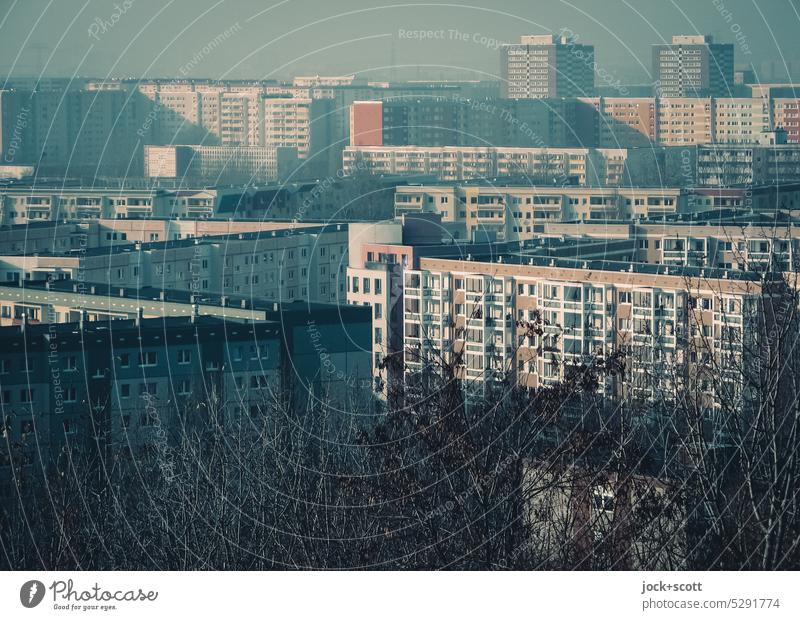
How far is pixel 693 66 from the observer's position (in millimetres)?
27531

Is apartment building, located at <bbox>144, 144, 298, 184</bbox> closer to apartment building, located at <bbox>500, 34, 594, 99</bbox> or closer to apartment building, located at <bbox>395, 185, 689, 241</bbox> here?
apartment building, located at <bbox>395, 185, 689, 241</bbox>

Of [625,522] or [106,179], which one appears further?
[106,179]

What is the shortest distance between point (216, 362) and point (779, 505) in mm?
7212

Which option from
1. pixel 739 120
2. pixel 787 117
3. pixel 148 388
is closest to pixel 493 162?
pixel 739 120

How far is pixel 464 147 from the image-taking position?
35.3 metres

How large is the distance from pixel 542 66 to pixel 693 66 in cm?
310

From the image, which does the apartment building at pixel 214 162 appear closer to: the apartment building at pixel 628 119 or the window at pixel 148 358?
the apartment building at pixel 628 119

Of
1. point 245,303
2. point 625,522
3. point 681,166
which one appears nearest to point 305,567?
point 625,522

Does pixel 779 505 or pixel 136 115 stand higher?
pixel 136 115

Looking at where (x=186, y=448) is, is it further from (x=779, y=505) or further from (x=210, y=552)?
(x=779, y=505)

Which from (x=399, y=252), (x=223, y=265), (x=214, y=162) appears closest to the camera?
(x=399, y=252)

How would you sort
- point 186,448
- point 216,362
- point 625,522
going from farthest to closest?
1. point 216,362
2. point 186,448
3. point 625,522

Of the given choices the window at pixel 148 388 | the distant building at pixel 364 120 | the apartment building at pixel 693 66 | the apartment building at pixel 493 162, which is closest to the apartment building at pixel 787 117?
the apartment building at pixel 693 66

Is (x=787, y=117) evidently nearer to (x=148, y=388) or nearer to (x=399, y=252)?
(x=399, y=252)
